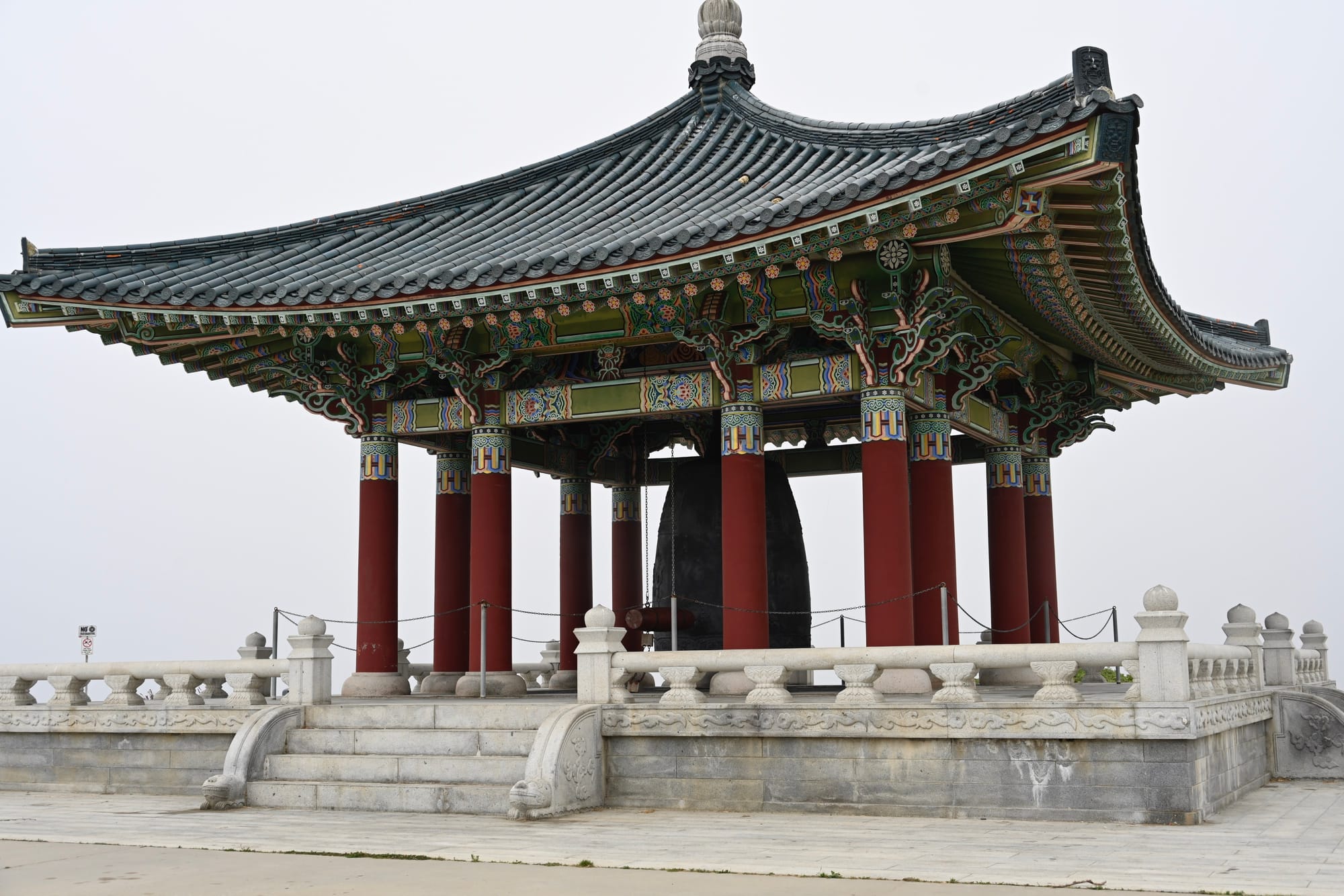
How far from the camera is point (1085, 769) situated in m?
11.0

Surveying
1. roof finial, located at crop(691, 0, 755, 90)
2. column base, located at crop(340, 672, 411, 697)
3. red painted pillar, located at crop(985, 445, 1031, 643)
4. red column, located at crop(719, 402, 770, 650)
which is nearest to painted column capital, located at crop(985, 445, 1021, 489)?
red painted pillar, located at crop(985, 445, 1031, 643)

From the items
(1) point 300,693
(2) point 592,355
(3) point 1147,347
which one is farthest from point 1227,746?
(1) point 300,693

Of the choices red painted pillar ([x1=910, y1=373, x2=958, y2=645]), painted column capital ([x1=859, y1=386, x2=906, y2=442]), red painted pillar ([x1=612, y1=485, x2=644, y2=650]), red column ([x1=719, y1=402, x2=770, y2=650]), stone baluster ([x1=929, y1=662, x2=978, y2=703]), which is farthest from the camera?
red painted pillar ([x1=612, y1=485, x2=644, y2=650])

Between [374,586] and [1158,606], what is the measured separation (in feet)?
31.7

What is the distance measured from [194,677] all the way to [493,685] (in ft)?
11.1

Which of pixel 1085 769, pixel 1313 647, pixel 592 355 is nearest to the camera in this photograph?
pixel 1085 769

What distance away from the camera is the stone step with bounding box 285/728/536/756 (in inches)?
505

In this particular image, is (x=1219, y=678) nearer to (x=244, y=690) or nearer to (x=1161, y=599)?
(x=1161, y=599)

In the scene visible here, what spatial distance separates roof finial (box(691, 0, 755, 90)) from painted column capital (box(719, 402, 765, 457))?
645 cm

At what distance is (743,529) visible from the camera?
47.1 ft

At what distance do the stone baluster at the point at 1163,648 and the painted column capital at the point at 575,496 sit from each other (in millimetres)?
10165

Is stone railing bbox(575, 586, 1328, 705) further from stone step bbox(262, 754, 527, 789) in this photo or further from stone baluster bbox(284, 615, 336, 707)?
stone baluster bbox(284, 615, 336, 707)

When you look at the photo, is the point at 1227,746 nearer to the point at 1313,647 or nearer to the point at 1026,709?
the point at 1026,709

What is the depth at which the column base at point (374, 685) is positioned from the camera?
1675 centimetres
